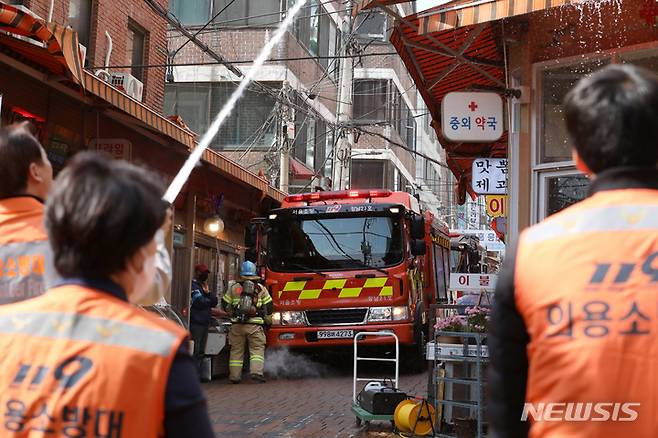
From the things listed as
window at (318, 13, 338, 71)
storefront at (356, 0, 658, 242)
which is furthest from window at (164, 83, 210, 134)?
storefront at (356, 0, 658, 242)

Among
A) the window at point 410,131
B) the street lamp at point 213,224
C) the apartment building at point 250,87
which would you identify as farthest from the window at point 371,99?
the street lamp at point 213,224

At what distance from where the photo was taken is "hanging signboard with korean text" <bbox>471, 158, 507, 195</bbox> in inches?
652

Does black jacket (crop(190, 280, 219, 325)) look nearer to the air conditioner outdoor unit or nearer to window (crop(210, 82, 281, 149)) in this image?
the air conditioner outdoor unit

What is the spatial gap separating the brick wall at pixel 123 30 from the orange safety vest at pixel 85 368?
43.4 ft

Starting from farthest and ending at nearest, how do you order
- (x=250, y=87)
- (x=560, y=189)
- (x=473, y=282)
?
(x=250, y=87)
(x=473, y=282)
(x=560, y=189)

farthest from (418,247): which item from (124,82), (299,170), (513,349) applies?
(299,170)

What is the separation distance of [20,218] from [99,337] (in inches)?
68.8

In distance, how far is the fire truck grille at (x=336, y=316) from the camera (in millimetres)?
15914

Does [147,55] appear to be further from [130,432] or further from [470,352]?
[130,432]

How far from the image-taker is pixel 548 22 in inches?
368

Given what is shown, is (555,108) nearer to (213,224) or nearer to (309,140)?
(213,224)

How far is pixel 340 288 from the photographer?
16016 mm

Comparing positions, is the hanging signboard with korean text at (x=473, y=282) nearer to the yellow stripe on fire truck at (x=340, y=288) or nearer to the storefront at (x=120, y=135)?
the yellow stripe on fire truck at (x=340, y=288)

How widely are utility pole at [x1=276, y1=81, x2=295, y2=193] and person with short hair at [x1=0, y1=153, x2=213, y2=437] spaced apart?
72.6 feet
